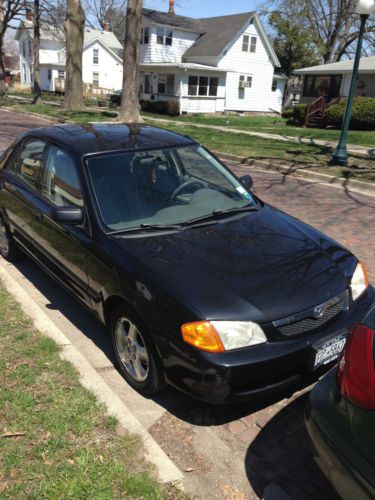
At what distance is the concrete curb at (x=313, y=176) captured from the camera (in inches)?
372

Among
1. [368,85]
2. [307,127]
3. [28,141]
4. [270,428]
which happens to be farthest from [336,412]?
[368,85]

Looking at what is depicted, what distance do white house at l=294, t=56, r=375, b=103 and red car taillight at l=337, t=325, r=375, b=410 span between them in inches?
1106

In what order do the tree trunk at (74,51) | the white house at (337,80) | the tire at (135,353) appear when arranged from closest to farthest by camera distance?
the tire at (135,353) → the tree trunk at (74,51) → the white house at (337,80)

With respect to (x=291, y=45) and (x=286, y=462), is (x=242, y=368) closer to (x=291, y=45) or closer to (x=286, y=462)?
(x=286, y=462)

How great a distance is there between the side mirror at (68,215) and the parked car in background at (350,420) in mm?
2124

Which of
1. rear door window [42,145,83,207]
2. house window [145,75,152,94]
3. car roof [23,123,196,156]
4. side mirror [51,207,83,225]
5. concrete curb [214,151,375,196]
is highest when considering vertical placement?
house window [145,75,152,94]

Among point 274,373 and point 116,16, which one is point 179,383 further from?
point 116,16

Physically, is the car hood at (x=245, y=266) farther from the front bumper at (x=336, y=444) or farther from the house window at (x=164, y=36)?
the house window at (x=164, y=36)

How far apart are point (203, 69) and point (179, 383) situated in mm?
31823

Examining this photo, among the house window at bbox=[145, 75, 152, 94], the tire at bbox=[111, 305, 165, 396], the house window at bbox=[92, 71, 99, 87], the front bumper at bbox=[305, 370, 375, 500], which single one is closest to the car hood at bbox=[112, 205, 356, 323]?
the tire at bbox=[111, 305, 165, 396]

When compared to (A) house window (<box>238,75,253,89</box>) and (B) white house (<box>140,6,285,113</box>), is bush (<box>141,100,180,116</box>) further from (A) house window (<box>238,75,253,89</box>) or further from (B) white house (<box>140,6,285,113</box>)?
(A) house window (<box>238,75,253,89</box>)

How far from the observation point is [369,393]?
1.81 metres

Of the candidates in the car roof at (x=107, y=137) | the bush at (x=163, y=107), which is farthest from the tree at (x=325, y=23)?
the car roof at (x=107, y=137)

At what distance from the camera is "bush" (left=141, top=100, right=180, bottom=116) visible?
1178 inches
